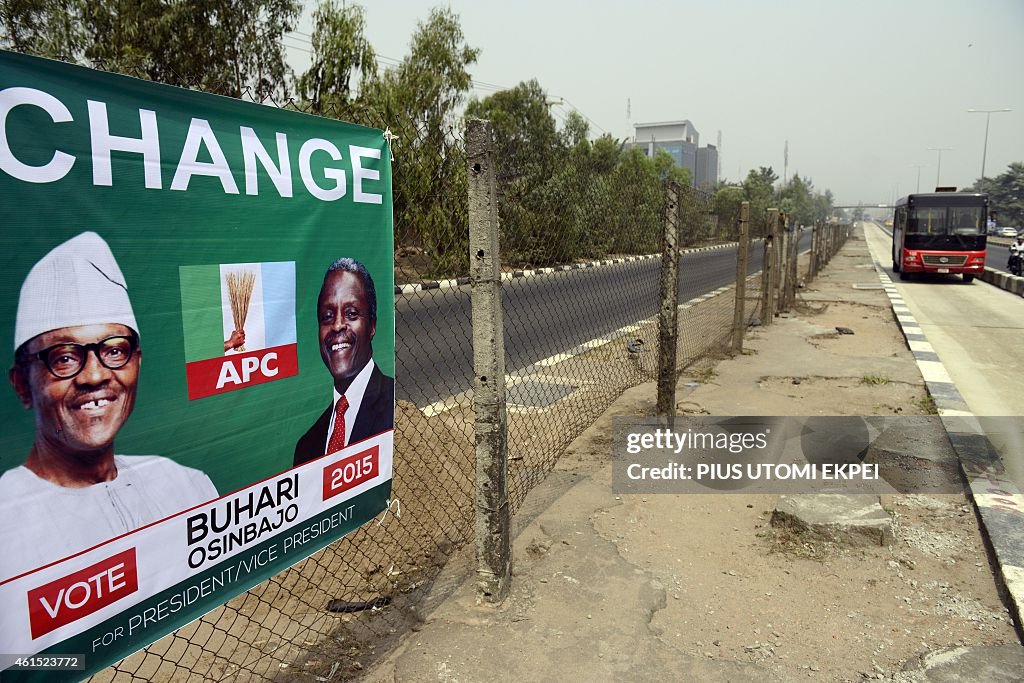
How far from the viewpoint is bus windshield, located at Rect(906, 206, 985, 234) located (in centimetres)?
2241

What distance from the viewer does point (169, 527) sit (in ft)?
6.52

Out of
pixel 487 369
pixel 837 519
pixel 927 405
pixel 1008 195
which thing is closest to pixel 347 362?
pixel 487 369

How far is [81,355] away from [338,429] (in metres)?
1.01

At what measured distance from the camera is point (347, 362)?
8.55ft

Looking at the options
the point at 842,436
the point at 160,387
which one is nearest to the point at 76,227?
the point at 160,387

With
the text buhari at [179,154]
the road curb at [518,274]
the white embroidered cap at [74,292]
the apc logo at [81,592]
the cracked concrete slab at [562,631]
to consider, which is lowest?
the cracked concrete slab at [562,631]

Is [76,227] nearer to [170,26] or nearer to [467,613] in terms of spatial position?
[467,613]

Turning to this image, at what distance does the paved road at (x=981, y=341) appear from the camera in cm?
712

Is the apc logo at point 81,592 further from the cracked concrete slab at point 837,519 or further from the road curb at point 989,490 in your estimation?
the road curb at point 989,490

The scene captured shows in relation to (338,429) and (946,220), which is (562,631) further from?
(946,220)

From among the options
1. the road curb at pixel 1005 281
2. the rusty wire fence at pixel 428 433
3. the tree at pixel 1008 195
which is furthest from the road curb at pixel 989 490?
the tree at pixel 1008 195

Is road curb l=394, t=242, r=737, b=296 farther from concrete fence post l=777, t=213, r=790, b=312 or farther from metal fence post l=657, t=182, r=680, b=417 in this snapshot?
concrete fence post l=777, t=213, r=790, b=312

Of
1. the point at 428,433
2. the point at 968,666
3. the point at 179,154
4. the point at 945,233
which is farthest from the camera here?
the point at 945,233

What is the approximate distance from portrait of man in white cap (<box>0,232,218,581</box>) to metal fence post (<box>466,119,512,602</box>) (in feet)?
5.16
